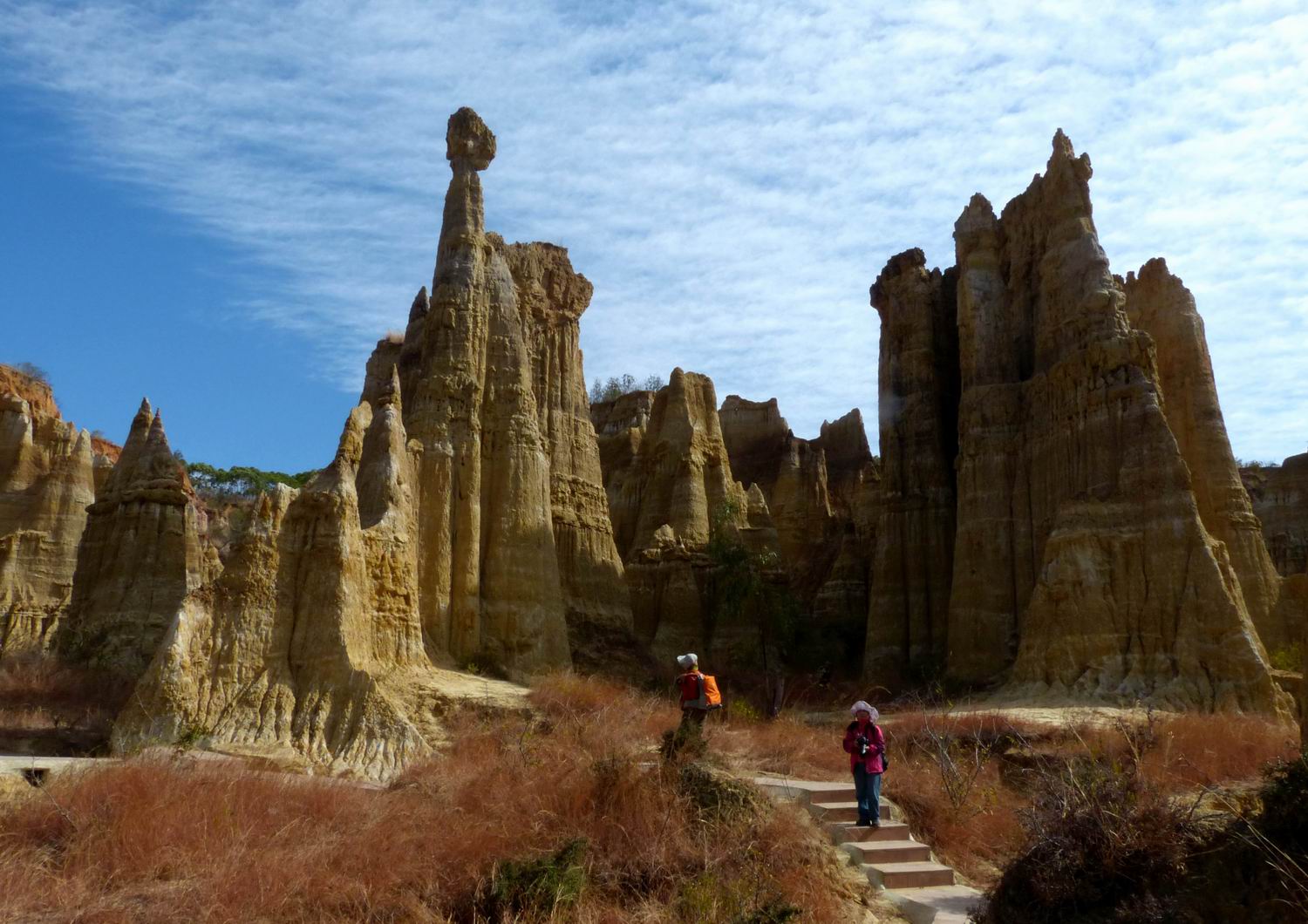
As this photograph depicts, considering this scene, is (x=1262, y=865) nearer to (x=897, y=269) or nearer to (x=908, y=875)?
(x=908, y=875)

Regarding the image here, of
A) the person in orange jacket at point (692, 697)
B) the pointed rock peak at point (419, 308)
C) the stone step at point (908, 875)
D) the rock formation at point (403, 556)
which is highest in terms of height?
the pointed rock peak at point (419, 308)

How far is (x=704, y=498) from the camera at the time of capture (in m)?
42.6

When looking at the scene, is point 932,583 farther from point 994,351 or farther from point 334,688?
point 334,688

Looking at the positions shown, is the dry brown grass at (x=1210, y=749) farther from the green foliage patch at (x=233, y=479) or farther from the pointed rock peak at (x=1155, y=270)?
the green foliage patch at (x=233, y=479)

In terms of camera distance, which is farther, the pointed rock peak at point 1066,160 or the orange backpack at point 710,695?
the pointed rock peak at point 1066,160

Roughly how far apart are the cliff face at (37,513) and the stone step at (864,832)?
29441 mm

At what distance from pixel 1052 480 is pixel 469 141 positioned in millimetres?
19951

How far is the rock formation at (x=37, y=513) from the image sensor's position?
36.7 metres

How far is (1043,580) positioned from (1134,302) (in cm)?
1323

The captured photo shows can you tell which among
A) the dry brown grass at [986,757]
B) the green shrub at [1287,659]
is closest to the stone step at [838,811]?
the dry brown grass at [986,757]

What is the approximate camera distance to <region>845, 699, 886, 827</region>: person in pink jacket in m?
13.3

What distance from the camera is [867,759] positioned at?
13.3m

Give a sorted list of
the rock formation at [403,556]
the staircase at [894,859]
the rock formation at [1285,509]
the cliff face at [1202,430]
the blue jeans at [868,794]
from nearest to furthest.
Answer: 1. the staircase at [894,859]
2. the blue jeans at [868,794]
3. the rock formation at [403,556]
4. the cliff face at [1202,430]
5. the rock formation at [1285,509]

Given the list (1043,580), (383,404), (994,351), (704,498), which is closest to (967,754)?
(1043,580)
